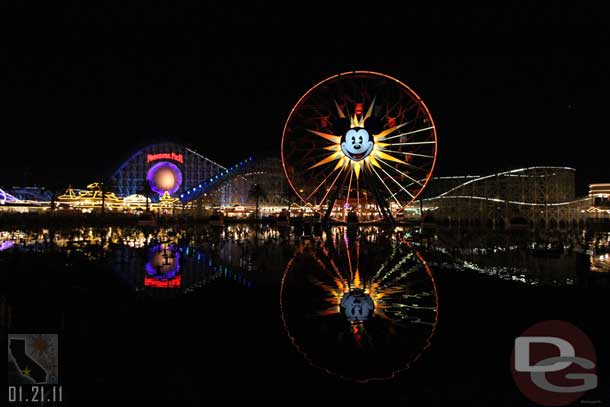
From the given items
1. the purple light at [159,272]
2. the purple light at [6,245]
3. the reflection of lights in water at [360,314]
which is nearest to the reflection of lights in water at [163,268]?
the purple light at [159,272]

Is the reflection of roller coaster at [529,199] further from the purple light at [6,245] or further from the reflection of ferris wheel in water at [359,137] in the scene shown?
the purple light at [6,245]

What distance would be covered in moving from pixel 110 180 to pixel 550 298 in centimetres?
7454

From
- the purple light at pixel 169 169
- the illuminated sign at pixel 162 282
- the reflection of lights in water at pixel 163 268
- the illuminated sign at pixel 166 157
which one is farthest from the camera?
the purple light at pixel 169 169

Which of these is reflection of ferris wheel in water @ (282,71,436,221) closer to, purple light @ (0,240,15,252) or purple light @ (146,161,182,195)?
purple light @ (0,240,15,252)

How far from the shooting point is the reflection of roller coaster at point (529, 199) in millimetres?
43594

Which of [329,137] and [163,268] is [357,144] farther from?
[163,268]

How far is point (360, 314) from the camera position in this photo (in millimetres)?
7816

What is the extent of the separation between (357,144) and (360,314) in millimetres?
19295

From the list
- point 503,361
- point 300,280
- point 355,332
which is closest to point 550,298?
point 503,361

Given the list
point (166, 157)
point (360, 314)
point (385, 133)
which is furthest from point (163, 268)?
point (166, 157)

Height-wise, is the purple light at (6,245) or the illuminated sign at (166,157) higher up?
the illuminated sign at (166,157)

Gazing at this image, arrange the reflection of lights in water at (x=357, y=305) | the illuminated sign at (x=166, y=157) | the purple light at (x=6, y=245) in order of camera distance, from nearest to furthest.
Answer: the reflection of lights in water at (x=357, y=305)
the purple light at (x=6, y=245)
the illuminated sign at (x=166, y=157)

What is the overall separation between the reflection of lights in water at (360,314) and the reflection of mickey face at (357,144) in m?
12.9

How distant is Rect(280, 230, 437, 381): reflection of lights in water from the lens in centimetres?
569
